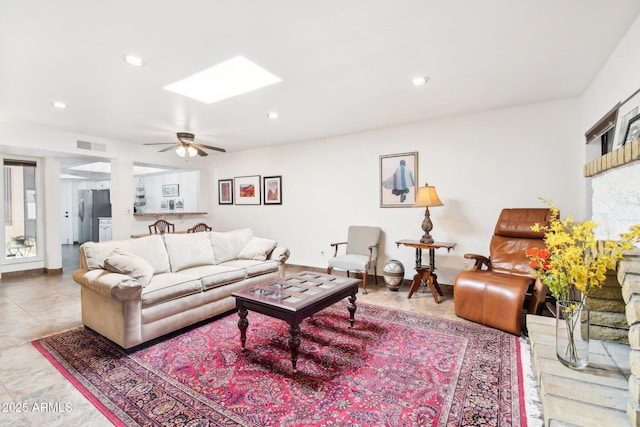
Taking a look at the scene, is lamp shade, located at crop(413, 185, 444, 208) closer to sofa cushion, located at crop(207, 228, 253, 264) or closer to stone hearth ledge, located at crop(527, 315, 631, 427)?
stone hearth ledge, located at crop(527, 315, 631, 427)

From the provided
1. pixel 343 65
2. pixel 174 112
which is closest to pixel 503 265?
pixel 343 65

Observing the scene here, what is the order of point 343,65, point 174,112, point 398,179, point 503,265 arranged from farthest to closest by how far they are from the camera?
point 398,179 → point 174,112 → point 503,265 → point 343,65

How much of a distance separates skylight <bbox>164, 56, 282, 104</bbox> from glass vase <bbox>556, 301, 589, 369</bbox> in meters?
2.81

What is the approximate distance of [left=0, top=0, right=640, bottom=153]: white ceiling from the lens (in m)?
1.84

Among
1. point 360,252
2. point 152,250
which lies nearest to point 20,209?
point 152,250

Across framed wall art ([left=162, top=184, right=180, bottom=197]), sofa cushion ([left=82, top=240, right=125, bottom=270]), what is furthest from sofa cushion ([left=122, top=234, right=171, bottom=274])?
framed wall art ([left=162, top=184, right=180, bottom=197])

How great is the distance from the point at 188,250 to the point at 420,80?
3232 millimetres

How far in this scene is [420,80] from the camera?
2850mm

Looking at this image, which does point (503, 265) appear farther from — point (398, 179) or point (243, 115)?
point (243, 115)

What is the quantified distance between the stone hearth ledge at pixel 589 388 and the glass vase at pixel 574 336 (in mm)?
41

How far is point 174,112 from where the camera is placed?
3762 mm

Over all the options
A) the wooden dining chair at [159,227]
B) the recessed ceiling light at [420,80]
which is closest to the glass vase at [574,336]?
the recessed ceiling light at [420,80]

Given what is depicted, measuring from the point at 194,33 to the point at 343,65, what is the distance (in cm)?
121

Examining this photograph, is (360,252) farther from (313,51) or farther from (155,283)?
(313,51)
